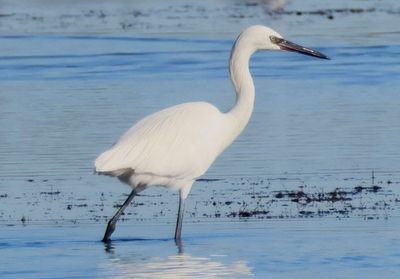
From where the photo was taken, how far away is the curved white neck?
12.5m

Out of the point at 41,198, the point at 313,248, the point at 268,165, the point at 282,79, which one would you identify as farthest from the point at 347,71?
the point at 313,248

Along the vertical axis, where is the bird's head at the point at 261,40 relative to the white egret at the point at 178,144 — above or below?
above

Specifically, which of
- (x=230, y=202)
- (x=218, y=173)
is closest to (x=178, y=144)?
(x=230, y=202)

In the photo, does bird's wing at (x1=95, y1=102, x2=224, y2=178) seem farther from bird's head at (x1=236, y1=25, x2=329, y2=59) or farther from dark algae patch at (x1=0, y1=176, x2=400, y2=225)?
bird's head at (x1=236, y1=25, x2=329, y2=59)

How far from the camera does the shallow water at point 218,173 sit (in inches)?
434

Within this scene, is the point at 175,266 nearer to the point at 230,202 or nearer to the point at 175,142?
the point at 175,142

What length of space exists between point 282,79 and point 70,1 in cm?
1972

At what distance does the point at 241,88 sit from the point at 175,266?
7.86 ft

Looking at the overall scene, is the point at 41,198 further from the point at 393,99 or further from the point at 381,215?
the point at 393,99

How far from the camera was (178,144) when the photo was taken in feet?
40.0

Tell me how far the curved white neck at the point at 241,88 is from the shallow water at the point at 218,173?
31.6 inches

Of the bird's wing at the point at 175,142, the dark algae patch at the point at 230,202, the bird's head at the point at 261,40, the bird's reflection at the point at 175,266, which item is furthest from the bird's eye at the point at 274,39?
the bird's reflection at the point at 175,266

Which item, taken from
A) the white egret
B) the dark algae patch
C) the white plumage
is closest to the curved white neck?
the white egret

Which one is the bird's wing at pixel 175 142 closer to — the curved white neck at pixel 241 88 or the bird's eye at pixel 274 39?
the curved white neck at pixel 241 88
